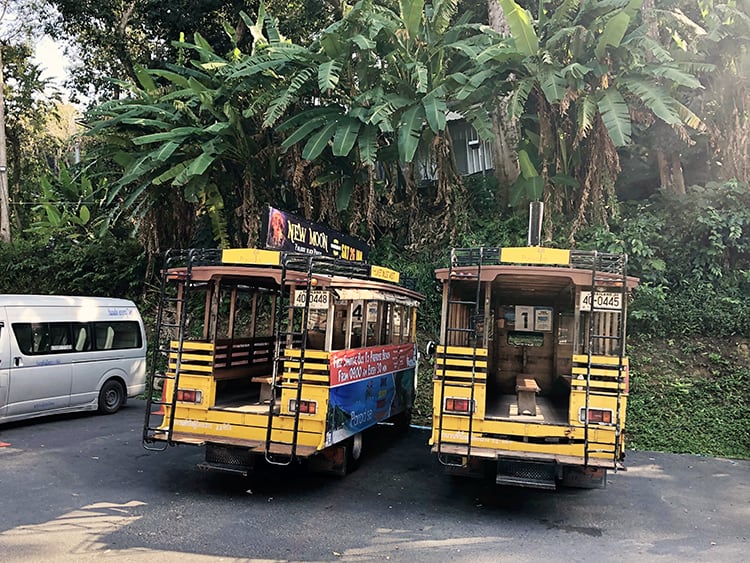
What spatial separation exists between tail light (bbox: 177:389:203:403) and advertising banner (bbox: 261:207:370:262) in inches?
70.6

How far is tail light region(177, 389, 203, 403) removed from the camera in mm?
7000

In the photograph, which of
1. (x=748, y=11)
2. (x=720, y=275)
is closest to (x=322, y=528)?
(x=720, y=275)

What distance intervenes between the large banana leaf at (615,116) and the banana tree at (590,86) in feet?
Answer: 0.05

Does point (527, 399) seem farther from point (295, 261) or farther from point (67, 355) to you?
point (67, 355)

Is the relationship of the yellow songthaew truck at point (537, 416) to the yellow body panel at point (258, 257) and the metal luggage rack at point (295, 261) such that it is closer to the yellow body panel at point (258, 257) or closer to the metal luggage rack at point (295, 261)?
the metal luggage rack at point (295, 261)

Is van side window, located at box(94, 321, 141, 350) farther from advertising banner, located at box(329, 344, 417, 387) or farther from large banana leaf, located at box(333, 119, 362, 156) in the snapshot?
advertising banner, located at box(329, 344, 417, 387)

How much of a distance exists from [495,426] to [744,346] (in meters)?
6.90

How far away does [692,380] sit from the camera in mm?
10797

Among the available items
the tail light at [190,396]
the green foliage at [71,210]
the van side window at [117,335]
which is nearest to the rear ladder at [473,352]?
the tail light at [190,396]

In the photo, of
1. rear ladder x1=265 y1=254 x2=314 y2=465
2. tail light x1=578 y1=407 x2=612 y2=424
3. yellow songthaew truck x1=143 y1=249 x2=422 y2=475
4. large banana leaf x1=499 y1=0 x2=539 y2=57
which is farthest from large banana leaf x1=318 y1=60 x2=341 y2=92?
tail light x1=578 y1=407 x2=612 y2=424

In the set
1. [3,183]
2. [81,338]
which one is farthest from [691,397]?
[3,183]

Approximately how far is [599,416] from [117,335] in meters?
8.54

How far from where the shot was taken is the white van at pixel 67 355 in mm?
9555

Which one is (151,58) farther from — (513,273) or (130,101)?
(513,273)
